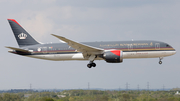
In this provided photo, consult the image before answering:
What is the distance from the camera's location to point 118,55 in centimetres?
5412

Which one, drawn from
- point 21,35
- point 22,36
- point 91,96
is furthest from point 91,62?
point 21,35

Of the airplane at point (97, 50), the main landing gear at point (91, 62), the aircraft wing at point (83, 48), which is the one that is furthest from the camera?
the main landing gear at point (91, 62)

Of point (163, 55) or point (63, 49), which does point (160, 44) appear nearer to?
point (163, 55)

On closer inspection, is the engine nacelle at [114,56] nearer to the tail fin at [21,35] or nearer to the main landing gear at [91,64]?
the main landing gear at [91,64]

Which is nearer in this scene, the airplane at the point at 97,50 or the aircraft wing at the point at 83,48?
the aircraft wing at the point at 83,48

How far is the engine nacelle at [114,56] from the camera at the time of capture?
178 ft

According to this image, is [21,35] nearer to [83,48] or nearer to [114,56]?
[83,48]

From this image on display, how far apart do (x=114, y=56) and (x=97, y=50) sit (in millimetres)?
3365

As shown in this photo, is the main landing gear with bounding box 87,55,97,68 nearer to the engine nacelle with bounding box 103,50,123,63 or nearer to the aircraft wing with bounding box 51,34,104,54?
the aircraft wing with bounding box 51,34,104,54

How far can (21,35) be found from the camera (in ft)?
211

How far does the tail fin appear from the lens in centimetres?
6341

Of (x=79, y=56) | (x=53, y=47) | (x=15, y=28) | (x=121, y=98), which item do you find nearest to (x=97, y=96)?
(x=121, y=98)

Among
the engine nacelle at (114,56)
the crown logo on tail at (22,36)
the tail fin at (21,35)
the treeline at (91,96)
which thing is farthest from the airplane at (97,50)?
the treeline at (91,96)

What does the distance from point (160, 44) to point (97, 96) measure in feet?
50.0
